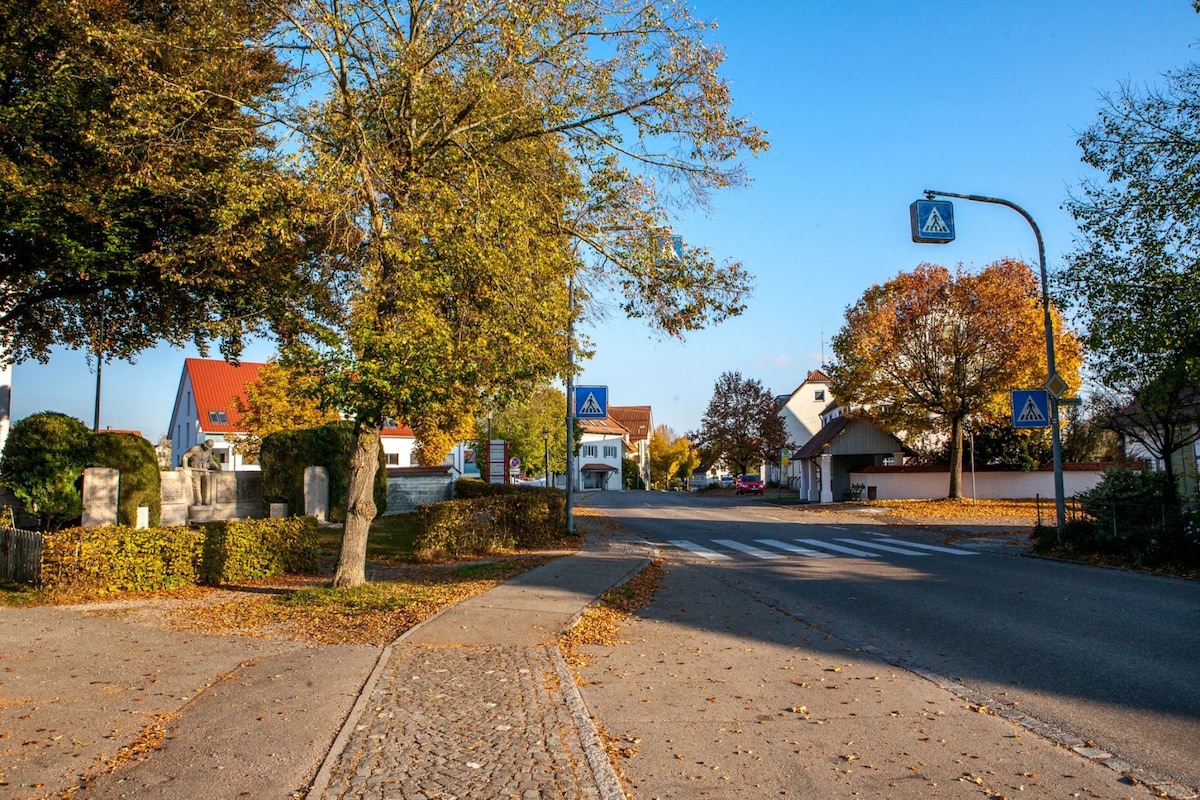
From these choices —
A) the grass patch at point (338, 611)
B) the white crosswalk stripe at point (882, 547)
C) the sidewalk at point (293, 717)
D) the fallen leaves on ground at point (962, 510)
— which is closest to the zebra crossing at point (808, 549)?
the white crosswalk stripe at point (882, 547)

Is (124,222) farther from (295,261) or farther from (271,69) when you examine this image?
(271,69)

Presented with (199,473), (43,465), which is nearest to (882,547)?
(43,465)

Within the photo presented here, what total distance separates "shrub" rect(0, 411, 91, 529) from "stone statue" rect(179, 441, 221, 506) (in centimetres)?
495

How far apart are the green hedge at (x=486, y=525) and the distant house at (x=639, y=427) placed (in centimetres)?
8777

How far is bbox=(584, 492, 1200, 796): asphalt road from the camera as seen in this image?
5891mm

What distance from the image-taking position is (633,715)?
233 inches

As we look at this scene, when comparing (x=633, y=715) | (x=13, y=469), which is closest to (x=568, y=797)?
(x=633, y=715)

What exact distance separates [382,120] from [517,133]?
1.89m

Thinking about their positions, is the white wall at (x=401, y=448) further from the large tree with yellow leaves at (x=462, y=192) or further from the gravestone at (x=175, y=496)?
the large tree with yellow leaves at (x=462, y=192)

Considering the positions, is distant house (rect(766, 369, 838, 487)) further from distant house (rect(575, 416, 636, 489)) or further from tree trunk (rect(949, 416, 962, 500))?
tree trunk (rect(949, 416, 962, 500))

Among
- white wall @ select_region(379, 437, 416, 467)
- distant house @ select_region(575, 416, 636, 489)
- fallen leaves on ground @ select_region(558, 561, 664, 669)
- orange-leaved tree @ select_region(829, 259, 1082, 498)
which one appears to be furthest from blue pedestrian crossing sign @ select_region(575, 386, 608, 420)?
distant house @ select_region(575, 416, 636, 489)

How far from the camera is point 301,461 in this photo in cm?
2798

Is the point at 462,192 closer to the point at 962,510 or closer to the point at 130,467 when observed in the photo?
the point at 130,467

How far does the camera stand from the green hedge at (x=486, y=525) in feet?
53.5
